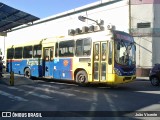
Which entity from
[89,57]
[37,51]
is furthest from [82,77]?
[37,51]

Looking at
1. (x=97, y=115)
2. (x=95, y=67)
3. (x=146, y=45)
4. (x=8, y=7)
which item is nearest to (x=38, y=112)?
(x=97, y=115)

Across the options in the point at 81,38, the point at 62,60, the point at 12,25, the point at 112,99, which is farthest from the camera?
the point at 12,25

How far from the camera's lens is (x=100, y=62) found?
15.6 meters

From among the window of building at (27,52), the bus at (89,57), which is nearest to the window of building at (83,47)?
the bus at (89,57)

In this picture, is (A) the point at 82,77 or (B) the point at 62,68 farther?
(B) the point at 62,68

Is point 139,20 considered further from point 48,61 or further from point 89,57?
point 89,57

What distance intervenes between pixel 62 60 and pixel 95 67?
3.15 m

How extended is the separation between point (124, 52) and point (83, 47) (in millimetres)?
2473

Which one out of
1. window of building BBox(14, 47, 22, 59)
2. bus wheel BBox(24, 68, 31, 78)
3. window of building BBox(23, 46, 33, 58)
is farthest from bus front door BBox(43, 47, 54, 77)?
window of building BBox(14, 47, 22, 59)

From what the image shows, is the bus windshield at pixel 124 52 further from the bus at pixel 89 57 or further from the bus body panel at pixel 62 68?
the bus body panel at pixel 62 68

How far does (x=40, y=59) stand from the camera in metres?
20.7

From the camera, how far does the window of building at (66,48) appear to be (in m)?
17.6

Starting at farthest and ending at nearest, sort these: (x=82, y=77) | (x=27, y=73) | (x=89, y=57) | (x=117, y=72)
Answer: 1. (x=27, y=73)
2. (x=82, y=77)
3. (x=89, y=57)
4. (x=117, y=72)

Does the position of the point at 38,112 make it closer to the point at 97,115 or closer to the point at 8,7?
the point at 97,115
